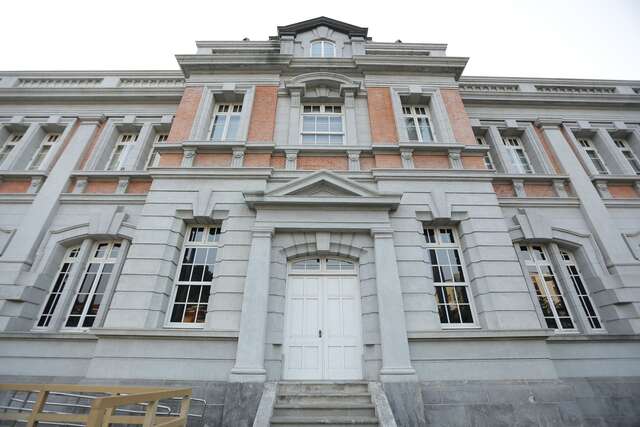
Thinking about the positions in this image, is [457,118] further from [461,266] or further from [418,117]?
[461,266]

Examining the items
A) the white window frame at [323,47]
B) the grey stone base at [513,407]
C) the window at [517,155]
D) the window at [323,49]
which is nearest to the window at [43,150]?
the white window frame at [323,47]

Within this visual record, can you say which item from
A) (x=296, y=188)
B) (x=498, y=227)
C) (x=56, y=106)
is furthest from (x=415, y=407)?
(x=56, y=106)

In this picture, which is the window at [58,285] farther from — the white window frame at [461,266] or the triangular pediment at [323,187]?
the white window frame at [461,266]

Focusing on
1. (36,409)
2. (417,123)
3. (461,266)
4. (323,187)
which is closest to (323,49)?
(417,123)

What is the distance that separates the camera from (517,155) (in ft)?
34.4

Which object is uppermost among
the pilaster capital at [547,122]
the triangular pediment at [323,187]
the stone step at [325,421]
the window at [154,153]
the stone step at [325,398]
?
the pilaster capital at [547,122]

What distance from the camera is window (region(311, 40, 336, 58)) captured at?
11406 mm

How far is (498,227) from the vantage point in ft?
24.9

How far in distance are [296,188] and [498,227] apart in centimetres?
518

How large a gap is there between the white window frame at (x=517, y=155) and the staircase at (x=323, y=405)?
8.70 metres

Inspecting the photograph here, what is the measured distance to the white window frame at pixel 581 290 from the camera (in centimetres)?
768

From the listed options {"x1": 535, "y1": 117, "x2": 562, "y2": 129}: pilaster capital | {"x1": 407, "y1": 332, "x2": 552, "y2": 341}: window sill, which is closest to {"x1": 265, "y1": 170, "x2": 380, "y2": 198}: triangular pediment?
{"x1": 407, "y1": 332, "x2": 552, "y2": 341}: window sill

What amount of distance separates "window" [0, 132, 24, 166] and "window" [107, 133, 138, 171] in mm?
3548

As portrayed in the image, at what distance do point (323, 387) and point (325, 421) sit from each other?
39.1 inches
